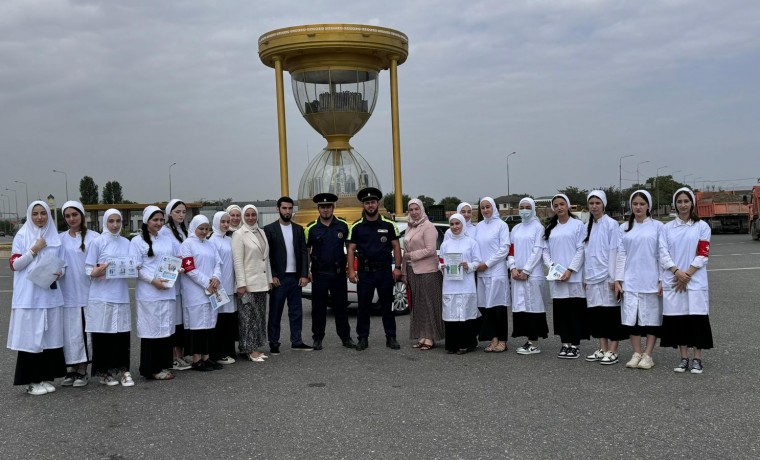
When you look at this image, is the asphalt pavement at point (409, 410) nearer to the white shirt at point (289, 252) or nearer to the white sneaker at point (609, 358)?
the white sneaker at point (609, 358)

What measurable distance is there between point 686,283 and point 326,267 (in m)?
4.11

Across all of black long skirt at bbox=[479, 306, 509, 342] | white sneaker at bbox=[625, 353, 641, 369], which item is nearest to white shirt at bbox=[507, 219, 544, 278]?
black long skirt at bbox=[479, 306, 509, 342]

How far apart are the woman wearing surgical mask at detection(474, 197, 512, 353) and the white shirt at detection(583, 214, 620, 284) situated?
104 centimetres

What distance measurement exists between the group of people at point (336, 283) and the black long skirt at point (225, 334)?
0.05ft

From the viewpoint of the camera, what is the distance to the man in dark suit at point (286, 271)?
8906 millimetres

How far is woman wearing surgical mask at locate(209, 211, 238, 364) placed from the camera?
8.31 m

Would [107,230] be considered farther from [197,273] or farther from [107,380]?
[107,380]

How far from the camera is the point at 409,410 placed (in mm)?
6074

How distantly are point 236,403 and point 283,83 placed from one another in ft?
42.8

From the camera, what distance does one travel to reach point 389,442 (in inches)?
206

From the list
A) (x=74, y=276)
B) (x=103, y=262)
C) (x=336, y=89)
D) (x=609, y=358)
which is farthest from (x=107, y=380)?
(x=336, y=89)

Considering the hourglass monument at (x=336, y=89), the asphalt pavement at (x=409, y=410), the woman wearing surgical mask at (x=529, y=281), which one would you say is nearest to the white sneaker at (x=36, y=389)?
the asphalt pavement at (x=409, y=410)

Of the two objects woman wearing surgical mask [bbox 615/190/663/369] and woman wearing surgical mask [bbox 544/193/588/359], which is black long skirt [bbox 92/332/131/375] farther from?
woman wearing surgical mask [bbox 615/190/663/369]

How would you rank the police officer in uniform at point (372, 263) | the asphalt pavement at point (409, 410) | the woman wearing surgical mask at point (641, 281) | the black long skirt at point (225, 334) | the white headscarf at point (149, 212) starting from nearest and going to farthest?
1. the asphalt pavement at point (409, 410)
2. the woman wearing surgical mask at point (641, 281)
3. the white headscarf at point (149, 212)
4. the black long skirt at point (225, 334)
5. the police officer in uniform at point (372, 263)
